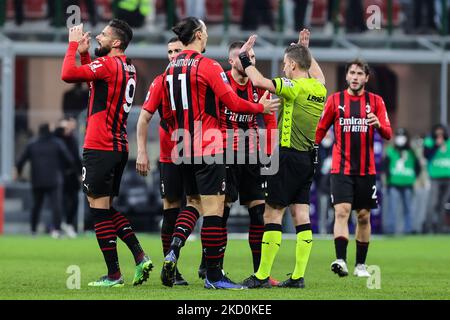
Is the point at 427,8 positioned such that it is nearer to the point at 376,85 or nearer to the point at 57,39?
the point at 376,85

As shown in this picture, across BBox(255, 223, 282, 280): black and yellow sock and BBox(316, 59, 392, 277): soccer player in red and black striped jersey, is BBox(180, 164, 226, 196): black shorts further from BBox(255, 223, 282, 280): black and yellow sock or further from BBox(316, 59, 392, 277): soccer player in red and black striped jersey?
BBox(316, 59, 392, 277): soccer player in red and black striped jersey

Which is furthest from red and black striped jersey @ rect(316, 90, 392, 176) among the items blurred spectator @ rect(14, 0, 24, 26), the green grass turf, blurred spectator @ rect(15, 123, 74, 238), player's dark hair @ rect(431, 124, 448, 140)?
blurred spectator @ rect(14, 0, 24, 26)

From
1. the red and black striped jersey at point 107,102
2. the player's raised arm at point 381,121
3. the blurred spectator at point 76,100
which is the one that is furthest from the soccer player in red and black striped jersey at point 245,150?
→ the blurred spectator at point 76,100

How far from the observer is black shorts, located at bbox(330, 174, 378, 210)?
12.7m

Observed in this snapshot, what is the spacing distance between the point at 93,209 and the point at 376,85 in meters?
15.7

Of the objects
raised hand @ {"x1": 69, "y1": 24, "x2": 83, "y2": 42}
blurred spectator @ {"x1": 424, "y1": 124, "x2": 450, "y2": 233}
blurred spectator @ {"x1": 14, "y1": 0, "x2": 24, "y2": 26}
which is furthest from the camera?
blurred spectator @ {"x1": 14, "y1": 0, "x2": 24, "y2": 26}

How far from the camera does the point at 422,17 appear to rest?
25641mm

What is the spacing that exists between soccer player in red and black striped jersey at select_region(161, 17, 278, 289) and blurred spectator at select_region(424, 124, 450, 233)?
13660mm

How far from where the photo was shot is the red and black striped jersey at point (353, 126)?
12.7 meters

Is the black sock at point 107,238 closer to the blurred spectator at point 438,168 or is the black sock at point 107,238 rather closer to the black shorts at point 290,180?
the black shorts at point 290,180

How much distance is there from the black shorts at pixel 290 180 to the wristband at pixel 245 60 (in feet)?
3.19

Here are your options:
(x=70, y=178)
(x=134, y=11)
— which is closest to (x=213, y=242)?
(x=70, y=178)

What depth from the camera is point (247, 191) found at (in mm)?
11320

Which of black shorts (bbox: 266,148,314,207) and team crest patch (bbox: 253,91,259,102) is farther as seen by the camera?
team crest patch (bbox: 253,91,259,102)
